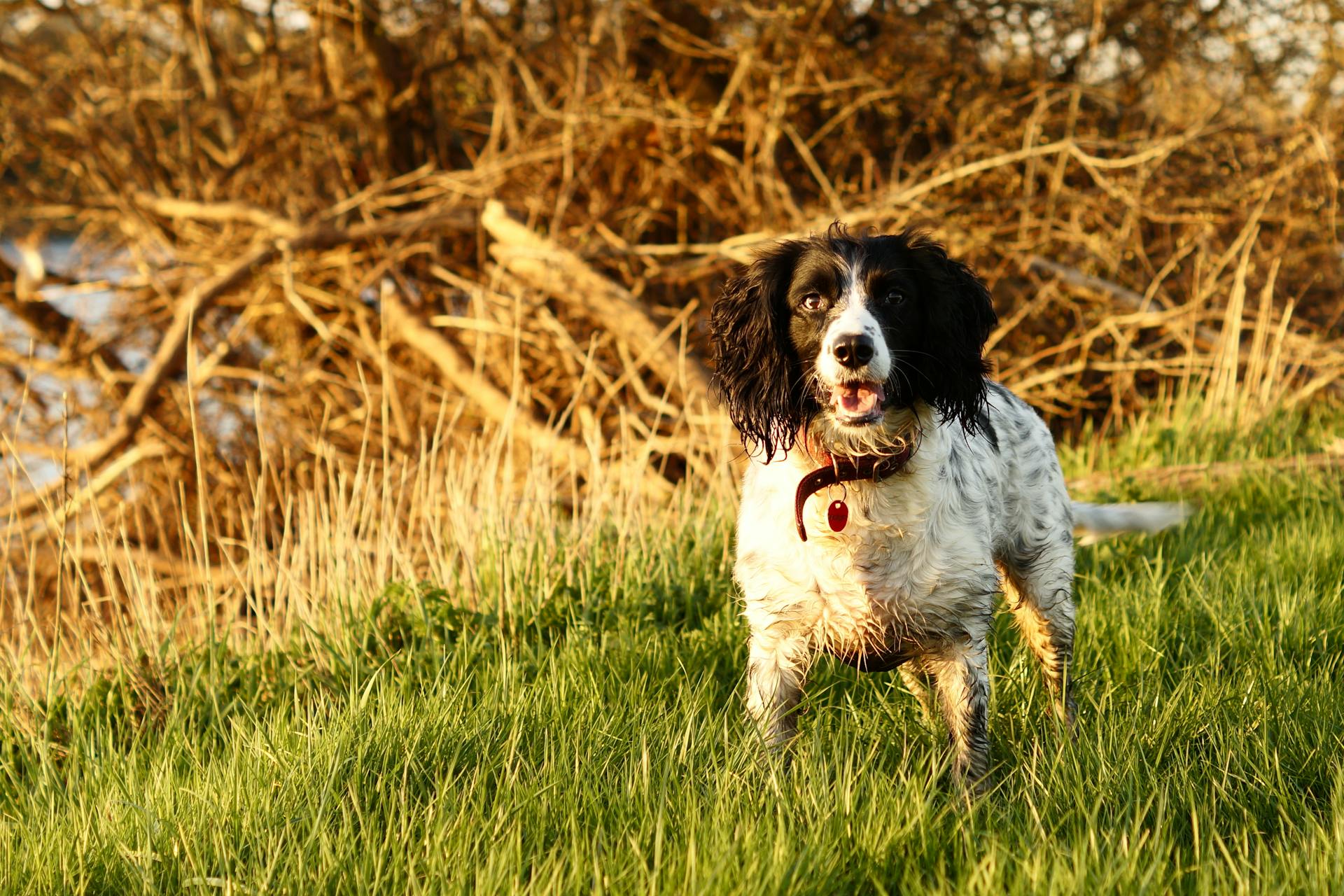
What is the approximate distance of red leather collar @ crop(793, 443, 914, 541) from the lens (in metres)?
2.88

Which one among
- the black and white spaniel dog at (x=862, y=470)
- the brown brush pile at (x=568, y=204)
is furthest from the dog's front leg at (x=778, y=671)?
the brown brush pile at (x=568, y=204)

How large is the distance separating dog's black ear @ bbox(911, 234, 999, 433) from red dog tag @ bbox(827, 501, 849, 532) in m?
0.38

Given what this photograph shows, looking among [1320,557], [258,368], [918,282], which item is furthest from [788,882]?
[258,368]

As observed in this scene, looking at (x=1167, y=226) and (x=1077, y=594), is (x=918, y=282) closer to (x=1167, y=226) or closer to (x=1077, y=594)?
(x=1077, y=594)

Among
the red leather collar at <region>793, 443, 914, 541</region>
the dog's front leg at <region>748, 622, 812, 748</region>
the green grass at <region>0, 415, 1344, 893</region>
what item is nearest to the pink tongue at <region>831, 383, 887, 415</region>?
the red leather collar at <region>793, 443, 914, 541</region>

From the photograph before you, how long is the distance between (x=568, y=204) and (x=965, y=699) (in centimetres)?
574

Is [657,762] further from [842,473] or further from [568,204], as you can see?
[568,204]

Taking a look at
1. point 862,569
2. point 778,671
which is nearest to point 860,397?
point 862,569

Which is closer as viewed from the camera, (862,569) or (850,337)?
(850,337)

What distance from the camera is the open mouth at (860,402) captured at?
278cm

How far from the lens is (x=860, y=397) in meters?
2.79

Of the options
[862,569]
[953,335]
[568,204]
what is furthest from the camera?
[568,204]

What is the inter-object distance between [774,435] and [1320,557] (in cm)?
227

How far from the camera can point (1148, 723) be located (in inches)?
111
